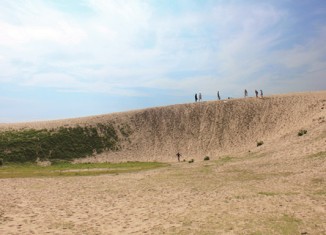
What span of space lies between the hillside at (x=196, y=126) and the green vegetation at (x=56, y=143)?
19.2 inches

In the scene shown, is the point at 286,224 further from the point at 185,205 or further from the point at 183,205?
the point at 183,205

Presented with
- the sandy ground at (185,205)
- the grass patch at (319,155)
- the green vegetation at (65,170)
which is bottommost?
the green vegetation at (65,170)

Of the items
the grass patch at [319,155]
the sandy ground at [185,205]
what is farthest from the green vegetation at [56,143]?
the grass patch at [319,155]

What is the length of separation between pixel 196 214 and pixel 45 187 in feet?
58.0

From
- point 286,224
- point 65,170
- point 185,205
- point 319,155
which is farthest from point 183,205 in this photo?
point 65,170

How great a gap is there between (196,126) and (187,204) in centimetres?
5882

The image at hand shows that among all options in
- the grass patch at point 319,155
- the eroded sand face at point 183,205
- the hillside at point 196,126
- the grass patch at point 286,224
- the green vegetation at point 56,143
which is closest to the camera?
the grass patch at point 286,224

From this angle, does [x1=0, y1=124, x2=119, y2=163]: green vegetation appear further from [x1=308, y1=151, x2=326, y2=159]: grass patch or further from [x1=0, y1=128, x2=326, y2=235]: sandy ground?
[x1=308, y1=151, x2=326, y2=159]: grass patch

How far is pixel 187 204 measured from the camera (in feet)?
68.0

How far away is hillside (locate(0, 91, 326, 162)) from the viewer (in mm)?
68625

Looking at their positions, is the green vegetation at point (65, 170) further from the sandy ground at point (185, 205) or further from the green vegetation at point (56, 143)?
the sandy ground at point (185, 205)

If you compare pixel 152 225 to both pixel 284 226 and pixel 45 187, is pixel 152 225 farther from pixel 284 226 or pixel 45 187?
pixel 45 187

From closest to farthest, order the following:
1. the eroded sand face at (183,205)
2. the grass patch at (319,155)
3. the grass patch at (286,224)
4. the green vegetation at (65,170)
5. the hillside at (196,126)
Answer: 1. the grass patch at (286,224)
2. the eroded sand face at (183,205)
3. the grass patch at (319,155)
4. the green vegetation at (65,170)
5. the hillside at (196,126)

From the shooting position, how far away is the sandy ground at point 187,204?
15.5 m
